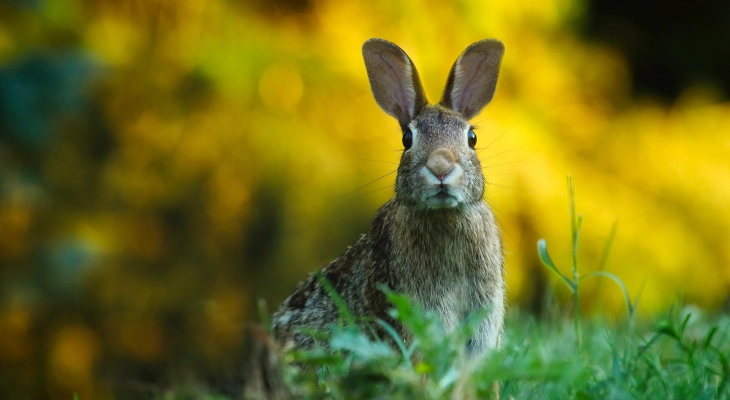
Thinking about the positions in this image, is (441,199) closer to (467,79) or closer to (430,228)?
(430,228)

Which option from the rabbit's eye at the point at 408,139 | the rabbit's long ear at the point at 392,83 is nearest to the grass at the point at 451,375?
the rabbit's eye at the point at 408,139

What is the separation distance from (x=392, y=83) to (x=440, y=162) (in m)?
0.54

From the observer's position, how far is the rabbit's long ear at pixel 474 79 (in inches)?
122

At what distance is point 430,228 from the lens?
2.88 m

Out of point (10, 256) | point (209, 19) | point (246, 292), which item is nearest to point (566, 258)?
point (246, 292)

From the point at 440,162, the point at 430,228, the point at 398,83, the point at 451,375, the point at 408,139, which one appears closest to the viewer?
the point at 451,375

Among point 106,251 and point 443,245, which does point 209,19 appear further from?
point 443,245

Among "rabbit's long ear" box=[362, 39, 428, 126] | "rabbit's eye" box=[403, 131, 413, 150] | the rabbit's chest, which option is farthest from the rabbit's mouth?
"rabbit's long ear" box=[362, 39, 428, 126]

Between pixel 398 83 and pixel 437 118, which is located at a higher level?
pixel 398 83

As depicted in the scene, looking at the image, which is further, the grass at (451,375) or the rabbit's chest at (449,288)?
the rabbit's chest at (449,288)

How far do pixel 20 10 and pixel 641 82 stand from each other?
528cm

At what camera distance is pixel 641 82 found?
309 inches

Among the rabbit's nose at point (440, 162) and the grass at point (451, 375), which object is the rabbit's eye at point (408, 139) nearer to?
the rabbit's nose at point (440, 162)

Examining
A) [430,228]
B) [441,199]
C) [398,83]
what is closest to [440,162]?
[441,199]
